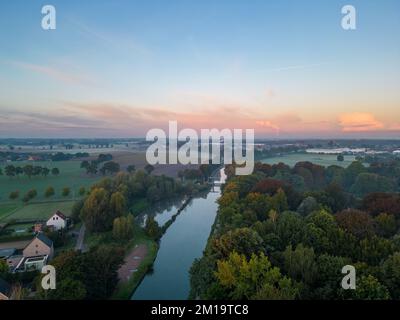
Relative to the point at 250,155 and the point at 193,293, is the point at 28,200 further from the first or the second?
the point at 250,155

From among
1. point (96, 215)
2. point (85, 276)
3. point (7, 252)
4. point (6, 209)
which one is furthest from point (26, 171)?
point (85, 276)

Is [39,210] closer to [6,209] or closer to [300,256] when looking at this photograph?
[6,209]

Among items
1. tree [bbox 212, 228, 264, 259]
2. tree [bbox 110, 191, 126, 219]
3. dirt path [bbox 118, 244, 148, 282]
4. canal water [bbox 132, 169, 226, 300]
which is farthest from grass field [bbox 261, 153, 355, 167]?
tree [bbox 212, 228, 264, 259]

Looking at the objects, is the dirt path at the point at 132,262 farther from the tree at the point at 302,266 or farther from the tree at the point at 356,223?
the tree at the point at 356,223
